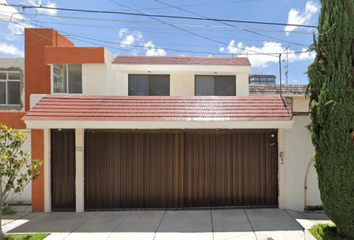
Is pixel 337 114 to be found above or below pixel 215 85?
below

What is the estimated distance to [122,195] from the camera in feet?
21.4

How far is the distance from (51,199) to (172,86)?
6860 mm

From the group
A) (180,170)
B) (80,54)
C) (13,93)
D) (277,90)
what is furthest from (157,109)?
(277,90)

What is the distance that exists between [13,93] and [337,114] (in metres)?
14.1

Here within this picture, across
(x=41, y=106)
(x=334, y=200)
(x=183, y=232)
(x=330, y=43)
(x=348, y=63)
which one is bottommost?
(x=183, y=232)

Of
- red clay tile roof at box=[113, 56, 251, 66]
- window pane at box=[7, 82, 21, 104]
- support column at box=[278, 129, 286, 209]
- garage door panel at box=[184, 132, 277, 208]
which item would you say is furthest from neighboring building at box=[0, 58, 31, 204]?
support column at box=[278, 129, 286, 209]

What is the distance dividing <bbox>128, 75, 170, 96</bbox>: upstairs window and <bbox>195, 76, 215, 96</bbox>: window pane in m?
1.46

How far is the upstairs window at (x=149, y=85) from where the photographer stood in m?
10.6

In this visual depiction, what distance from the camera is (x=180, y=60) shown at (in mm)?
11227

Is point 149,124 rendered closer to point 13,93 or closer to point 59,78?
point 59,78

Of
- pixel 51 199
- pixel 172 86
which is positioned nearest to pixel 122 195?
pixel 51 199

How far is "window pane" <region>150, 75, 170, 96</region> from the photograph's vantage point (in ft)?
35.0

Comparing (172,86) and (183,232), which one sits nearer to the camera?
(183,232)

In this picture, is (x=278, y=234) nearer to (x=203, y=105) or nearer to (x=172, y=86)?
(x=203, y=105)
